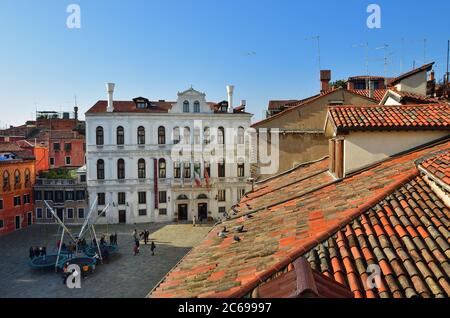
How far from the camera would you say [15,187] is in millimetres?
32656

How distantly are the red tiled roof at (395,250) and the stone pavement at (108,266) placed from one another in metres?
14.7

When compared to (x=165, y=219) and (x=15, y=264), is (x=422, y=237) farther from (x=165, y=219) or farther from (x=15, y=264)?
(x=165, y=219)

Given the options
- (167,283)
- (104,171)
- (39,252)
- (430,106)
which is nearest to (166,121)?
(104,171)

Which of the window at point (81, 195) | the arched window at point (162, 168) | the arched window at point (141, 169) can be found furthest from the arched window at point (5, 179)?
the arched window at point (162, 168)

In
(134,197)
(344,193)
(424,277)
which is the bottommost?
(134,197)

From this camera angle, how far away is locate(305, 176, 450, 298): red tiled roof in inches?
142

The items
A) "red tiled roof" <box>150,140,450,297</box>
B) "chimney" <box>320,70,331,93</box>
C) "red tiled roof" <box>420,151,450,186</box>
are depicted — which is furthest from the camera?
"chimney" <box>320,70,331,93</box>

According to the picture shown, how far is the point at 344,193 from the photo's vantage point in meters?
7.24

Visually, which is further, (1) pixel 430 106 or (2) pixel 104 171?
(2) pixel 104 171

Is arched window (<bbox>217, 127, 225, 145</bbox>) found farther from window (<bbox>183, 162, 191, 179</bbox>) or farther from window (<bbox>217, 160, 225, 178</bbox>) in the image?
window (<bbox>183, 162, 191, 179</bbox>)

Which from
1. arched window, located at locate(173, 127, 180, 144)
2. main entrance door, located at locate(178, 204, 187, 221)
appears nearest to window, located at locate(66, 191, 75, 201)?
main entrance door, located at locate(178, 204, 187, 221)

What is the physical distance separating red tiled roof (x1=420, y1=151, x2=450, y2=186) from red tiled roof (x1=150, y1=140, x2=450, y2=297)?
1.20 feet

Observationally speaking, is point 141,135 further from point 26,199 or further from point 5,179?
point 26,199

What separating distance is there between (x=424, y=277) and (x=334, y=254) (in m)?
1.05
